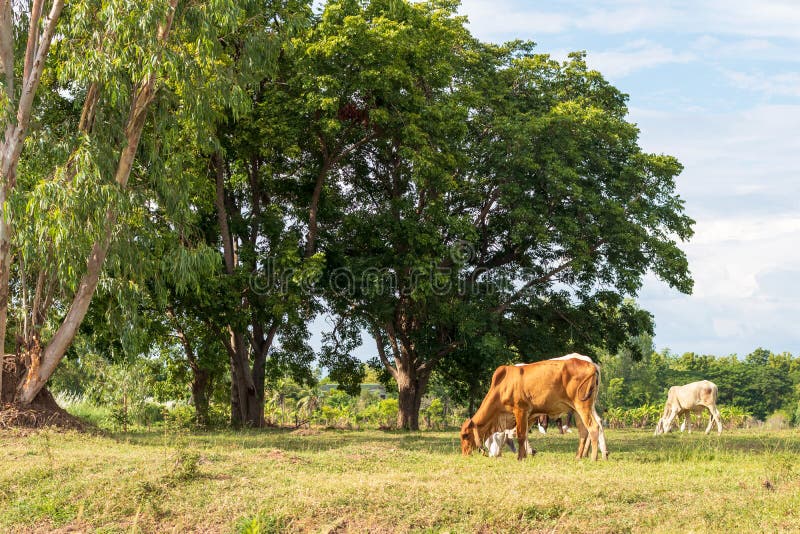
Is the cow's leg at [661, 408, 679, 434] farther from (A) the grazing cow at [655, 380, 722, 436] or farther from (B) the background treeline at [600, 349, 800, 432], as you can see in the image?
(B) the background treeline at [600, 349, 800, 432]

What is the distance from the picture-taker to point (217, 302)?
21.8m

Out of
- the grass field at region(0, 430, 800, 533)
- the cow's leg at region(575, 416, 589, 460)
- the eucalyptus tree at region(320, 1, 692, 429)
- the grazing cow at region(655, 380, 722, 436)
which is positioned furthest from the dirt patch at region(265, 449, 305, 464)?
the grazing cow at region(655, 380, 722, 436)

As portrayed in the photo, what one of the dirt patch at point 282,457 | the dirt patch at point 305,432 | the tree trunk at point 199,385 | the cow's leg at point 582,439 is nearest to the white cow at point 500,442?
the cow's leg at point 582,439

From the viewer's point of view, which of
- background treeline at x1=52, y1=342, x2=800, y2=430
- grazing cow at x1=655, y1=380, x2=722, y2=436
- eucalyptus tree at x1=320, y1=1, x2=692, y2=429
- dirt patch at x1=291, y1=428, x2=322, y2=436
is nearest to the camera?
dirt patch at x1=291, y1=428, x2=322, y2=436

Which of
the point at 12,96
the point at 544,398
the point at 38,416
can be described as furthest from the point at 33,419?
the point at 544,398

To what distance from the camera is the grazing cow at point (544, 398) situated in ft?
50.2

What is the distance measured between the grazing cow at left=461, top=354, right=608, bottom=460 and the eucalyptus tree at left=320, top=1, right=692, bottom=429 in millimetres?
7393

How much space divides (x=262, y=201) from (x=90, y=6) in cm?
954

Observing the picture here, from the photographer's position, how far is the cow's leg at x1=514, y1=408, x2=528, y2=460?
50.5ft

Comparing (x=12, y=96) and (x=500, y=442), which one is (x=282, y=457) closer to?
(x=500, y=442)

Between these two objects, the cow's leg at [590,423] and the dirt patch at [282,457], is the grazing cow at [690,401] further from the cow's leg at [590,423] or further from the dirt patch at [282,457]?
the dirt patch at [282,457]

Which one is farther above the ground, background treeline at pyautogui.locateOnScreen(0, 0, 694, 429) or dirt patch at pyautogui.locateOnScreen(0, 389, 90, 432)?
background treeline at pyautogui.locateOnScreen(0, 0, 694, 429)

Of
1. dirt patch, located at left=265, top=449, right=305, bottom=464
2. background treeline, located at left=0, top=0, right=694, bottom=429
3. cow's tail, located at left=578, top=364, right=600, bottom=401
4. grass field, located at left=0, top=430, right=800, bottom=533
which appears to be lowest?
grass field, located at left=0, top=430, right=800, bottom=533

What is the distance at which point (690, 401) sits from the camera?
27.5 metres
